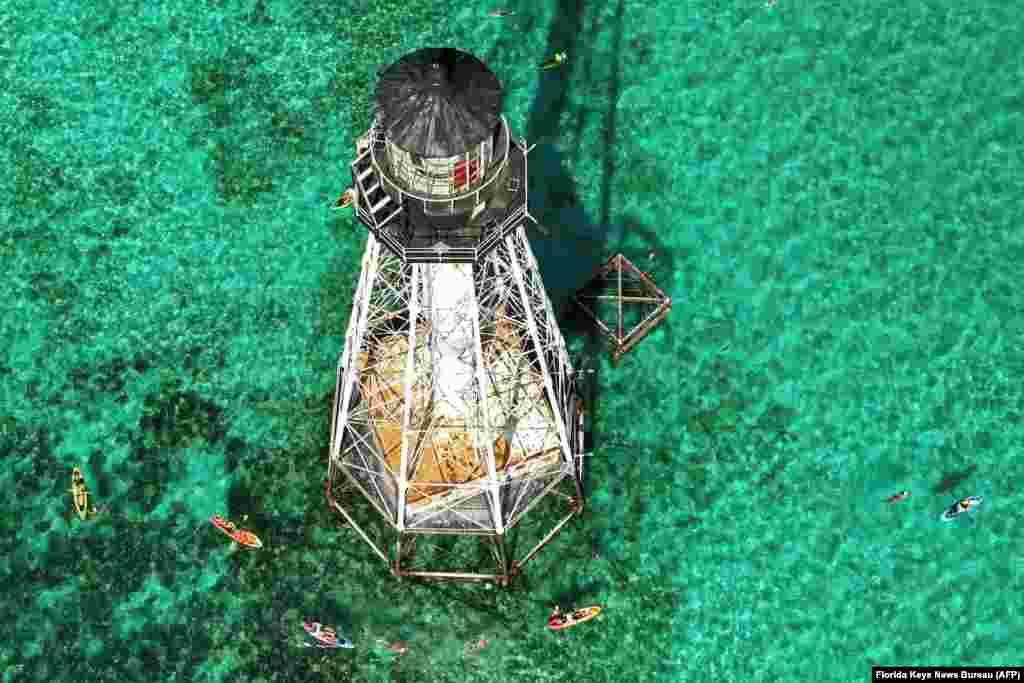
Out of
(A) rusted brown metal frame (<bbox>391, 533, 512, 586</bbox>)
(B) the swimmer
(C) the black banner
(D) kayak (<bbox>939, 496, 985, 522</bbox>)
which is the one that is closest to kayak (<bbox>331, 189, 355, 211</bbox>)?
(B) the swimmer

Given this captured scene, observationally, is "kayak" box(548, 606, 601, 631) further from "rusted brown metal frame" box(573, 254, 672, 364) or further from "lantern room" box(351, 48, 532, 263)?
"lantern room" box(351, 48, 532, 263)

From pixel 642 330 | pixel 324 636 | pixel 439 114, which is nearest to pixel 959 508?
pixel 642 330

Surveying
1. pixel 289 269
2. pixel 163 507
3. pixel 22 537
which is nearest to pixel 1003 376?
pixel 289 269

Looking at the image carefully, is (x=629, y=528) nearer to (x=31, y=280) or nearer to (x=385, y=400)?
(x=385, y=400)

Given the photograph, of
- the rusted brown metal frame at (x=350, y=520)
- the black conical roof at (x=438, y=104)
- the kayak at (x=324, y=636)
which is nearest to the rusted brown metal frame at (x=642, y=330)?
the rusted brown metal frame at (x=350, y=520)

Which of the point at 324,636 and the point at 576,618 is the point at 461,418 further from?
the point at 324,636

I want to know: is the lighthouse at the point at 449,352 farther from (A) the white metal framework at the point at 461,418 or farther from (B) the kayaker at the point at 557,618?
(B) the kayaker at the point at 557,618
